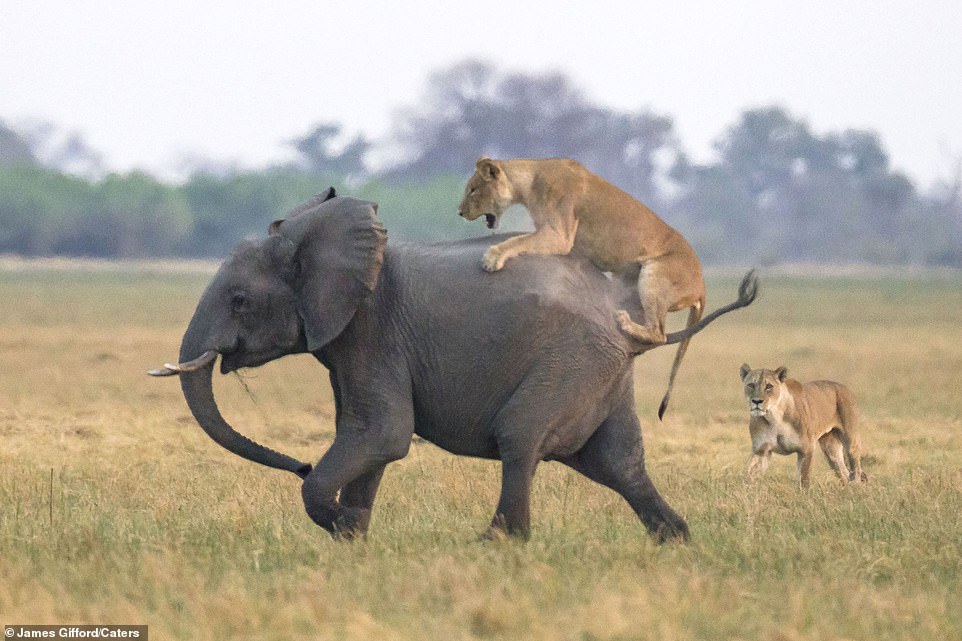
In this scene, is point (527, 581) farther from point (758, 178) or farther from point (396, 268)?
point (758, 178)

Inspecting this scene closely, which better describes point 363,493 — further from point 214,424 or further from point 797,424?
point 797,424

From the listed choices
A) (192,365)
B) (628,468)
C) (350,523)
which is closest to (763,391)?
(628,468)

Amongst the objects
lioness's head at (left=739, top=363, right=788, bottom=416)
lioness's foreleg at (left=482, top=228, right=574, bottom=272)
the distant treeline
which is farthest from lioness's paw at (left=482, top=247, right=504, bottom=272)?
the distant treeline

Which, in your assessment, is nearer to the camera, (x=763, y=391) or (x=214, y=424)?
(x=214, y=424)

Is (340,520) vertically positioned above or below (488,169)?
below

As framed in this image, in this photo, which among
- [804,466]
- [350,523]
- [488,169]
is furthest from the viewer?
[804,466]

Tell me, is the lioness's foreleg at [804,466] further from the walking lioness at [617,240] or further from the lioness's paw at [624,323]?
the lioness's paw at [624,323]

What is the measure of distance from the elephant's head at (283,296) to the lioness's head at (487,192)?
23.5 inches

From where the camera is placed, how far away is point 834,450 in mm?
11344

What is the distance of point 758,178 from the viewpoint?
97.4 metres

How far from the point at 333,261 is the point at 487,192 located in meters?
0.90

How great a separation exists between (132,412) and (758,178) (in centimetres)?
8513

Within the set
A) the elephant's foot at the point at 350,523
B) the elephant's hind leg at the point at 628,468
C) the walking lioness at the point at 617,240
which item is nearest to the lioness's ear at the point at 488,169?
the walking lioness at the point at 617,240

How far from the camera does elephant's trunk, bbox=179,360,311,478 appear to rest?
7.64m
